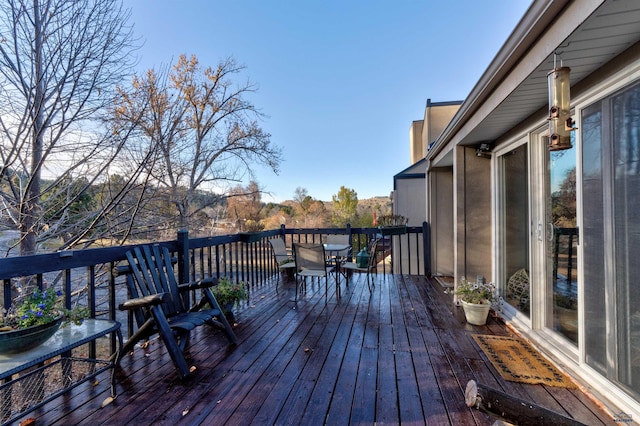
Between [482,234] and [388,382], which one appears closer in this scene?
[388,382]

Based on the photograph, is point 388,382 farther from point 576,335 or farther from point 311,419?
point 576,335

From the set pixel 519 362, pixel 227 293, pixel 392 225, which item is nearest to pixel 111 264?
pixel 227 293

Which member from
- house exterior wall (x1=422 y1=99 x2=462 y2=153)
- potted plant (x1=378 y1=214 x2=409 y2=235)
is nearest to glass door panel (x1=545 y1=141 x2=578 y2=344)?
potted plant (x1=378 y1=214 x2=409 y2=235)

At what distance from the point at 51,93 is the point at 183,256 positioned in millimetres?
2882

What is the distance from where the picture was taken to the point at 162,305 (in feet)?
7.77

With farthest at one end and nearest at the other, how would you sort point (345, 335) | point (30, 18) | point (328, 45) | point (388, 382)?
1. point (328, 45)
2. point (30, 18)
3. point (345, 335)
4. point (388, 382)

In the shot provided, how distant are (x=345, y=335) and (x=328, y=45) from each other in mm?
7658

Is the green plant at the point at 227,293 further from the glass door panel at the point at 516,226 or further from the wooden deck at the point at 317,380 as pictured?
the glass door panel at the point at 516,226

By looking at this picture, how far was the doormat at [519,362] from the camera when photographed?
75.6 inches

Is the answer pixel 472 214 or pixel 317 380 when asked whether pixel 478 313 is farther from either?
pixel 317 380

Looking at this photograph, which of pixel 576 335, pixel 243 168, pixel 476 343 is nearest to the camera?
pixel 576 335

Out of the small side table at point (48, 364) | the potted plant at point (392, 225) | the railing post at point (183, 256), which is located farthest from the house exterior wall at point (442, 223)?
the small side table at point (48, 364)

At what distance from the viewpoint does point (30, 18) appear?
3.30 metres

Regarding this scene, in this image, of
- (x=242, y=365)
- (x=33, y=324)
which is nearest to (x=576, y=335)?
(x=242, y=365)
